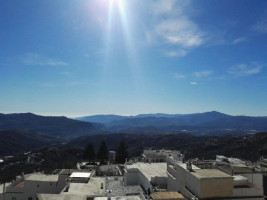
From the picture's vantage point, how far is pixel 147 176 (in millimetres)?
40125

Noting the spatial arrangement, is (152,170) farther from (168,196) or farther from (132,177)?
(168,196)

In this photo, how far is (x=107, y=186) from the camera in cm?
4156

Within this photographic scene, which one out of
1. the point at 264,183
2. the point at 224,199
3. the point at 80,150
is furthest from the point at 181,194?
the point at 80,150

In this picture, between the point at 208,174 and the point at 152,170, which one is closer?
the point at 208,174

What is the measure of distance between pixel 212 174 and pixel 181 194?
349cm

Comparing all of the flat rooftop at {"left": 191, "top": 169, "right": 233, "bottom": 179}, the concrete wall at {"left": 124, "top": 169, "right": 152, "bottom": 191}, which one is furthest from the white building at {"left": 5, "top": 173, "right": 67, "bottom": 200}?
the flat rooftop at {"left": 191, "top": 169, "right": 233, "bottom": 179}

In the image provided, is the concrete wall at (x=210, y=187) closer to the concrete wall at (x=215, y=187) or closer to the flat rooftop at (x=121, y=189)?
the concrete wall at (x=215, y=187)

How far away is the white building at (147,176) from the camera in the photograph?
38062mm

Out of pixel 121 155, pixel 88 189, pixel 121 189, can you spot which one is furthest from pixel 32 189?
pixel 121 155

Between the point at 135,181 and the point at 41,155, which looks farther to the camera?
the point at 41,155

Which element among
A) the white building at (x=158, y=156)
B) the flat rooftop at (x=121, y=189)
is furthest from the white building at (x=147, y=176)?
the white building at (x=158, y=156)

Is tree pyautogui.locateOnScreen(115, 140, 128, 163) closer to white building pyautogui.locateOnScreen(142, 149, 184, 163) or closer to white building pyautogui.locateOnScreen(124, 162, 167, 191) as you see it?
white building pyautogui.locateOnScreen(142, 149, 184, 163)

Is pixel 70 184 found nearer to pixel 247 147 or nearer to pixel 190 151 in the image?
pixel 247 147

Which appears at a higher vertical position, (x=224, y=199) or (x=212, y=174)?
(x=212, y=174)
